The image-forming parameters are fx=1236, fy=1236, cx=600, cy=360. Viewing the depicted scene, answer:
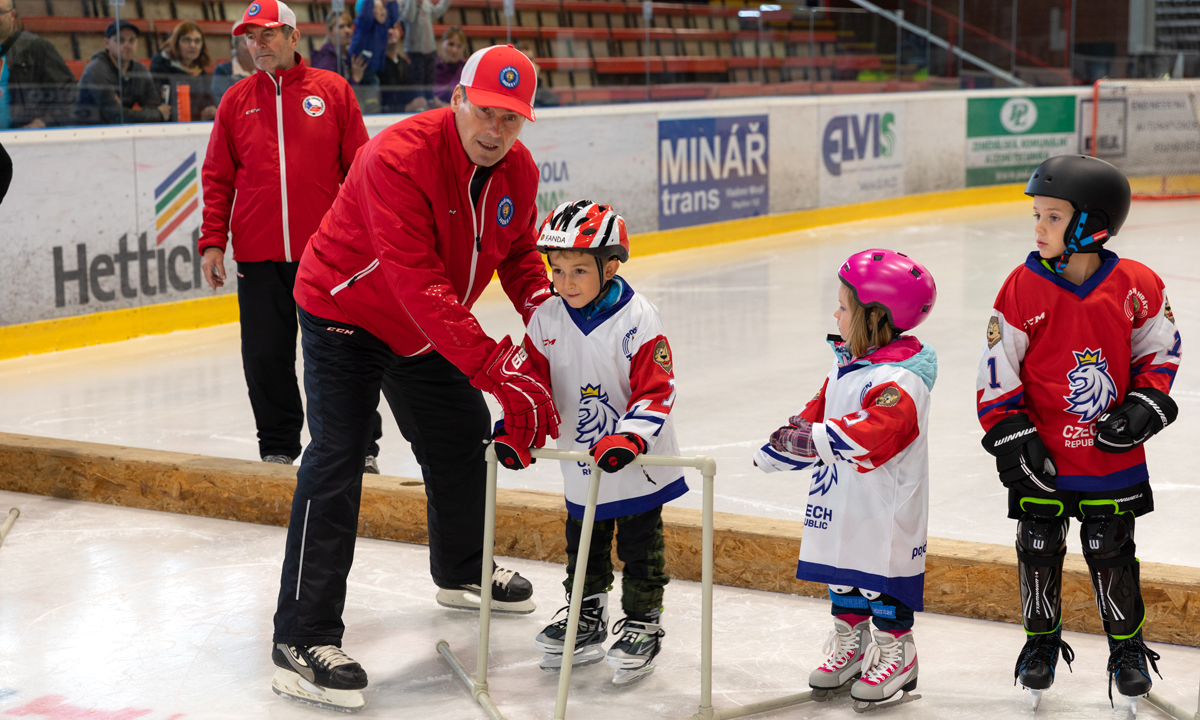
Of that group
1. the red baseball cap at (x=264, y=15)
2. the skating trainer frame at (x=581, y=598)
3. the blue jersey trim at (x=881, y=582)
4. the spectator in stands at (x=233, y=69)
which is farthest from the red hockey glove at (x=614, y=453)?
the spectator in stands at (x=233, y=69)

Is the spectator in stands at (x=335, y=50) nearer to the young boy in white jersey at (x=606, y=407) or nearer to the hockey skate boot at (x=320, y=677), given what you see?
the young boy in white jersey at (x=606, y=407)

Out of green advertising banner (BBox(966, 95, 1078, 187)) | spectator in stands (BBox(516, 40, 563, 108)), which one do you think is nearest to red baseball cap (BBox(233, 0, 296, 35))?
spectator in stands (BBox(516, 40, 563, 108))

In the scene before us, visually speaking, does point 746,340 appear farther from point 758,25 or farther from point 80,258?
point 758,25

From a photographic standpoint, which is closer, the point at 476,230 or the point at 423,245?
the point at 423,245

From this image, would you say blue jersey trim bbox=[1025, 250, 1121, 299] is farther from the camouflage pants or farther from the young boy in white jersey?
the camouflage pants

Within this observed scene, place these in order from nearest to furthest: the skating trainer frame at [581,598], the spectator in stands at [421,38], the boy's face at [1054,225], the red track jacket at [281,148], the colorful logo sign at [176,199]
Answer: the skating trainer frame at [581,598]
the boy's face at [1054,225]
the red track jacket at [281,148]
the colorful logo sign at [176,199]
the spectator in stands at [421,38]

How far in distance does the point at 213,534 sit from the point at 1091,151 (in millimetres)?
14711

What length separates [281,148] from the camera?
4.52 meters

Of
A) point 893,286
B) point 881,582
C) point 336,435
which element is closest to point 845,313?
point 893,286

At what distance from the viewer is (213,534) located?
385 centimetres

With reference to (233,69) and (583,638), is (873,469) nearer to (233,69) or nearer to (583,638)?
(583,638)

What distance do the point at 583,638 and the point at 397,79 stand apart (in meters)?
7.04

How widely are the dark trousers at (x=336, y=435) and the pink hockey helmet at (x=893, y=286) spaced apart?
1.03 metres

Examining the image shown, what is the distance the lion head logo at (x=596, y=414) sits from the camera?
2.74m
